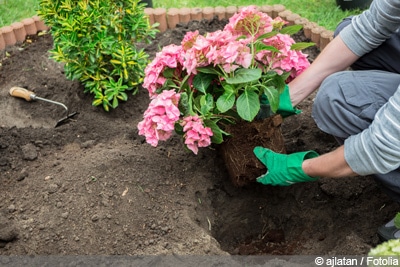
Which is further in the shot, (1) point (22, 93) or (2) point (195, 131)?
(1) point (22, 93)

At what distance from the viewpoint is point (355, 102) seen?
2.88 m

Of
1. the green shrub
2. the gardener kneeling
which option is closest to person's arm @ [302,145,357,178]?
the gardener kneeling

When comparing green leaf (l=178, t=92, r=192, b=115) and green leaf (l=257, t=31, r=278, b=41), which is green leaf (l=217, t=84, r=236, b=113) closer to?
green leaf (l=178, t=92, r=192, b=115)

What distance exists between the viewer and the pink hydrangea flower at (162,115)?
290 cm

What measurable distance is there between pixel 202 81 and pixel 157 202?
677 mm

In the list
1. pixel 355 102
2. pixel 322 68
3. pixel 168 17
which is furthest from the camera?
pixel 168 17

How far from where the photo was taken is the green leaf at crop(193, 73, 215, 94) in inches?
120

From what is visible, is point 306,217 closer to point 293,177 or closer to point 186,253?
point 293,177

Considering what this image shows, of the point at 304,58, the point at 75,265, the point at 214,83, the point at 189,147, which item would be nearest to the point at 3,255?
the point at 75,265

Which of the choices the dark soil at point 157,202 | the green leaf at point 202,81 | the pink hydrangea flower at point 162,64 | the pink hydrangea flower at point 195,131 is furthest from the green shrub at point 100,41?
the pink hydrangea flower at point 195,131

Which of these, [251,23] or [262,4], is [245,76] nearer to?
[251,23]

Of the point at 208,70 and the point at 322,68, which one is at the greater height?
the point at 208,70

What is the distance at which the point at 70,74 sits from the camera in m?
4.15

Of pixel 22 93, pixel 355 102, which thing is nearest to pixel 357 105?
pixel 355 102
